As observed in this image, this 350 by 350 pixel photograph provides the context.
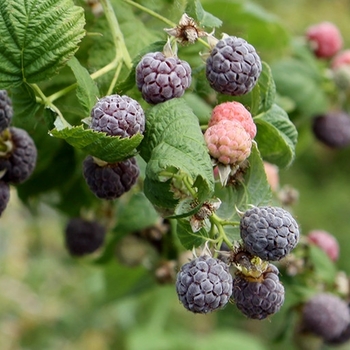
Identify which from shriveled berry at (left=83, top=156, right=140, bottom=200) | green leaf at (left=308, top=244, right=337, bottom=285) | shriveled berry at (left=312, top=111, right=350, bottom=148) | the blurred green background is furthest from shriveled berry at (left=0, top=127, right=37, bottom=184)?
the blurred green background

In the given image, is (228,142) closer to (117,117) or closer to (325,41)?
(117,117)

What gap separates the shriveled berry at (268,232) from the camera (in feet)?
2.40

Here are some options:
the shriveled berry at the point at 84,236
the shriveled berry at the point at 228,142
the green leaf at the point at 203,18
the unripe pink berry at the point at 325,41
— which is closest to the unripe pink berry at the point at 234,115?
the shriveled berry at the point at 228,142

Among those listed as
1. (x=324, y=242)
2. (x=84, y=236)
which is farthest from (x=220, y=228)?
(x=324, y=242)

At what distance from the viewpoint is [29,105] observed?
0.89 meters

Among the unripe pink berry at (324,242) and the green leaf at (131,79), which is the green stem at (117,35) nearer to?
the green leaf at (131,79)

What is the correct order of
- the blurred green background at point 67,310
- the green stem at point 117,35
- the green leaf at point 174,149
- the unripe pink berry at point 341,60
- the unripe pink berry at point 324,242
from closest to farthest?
the green leaf at point 174,149
the green stem at point 117,35
the unripe pink berry at point 324,242
the unripe pink berry at point 341,60
the blurred green background at point 67,310

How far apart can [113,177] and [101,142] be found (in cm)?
10

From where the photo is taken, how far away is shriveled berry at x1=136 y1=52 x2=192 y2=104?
78cm

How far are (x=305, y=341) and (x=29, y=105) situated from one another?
913mm

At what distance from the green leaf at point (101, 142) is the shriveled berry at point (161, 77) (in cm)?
7

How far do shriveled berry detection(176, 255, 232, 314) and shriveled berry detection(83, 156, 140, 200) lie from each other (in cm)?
15

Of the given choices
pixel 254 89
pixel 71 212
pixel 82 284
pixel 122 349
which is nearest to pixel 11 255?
pixel 82 284

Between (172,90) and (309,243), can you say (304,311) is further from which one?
(172,90)
